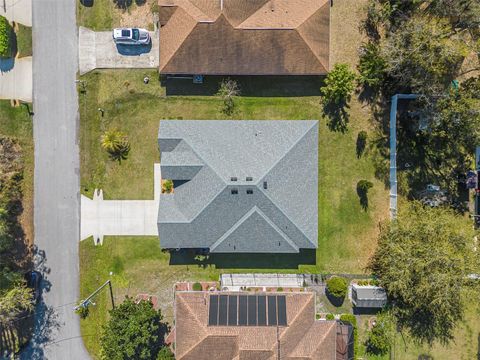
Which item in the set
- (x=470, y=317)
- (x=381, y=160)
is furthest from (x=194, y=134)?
(x=470, y=317)

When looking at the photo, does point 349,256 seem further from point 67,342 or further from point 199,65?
point 67,342

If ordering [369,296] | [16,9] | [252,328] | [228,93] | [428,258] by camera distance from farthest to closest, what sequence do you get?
1. [16,9]
2. [369,296]
3. [228,93]
4. [252,328]
5. [428,258]

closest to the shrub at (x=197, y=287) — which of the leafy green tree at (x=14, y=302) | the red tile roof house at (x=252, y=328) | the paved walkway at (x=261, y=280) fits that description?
the red tile roof house at (x=252, y=328)

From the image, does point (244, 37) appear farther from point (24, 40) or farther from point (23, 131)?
point (23, 131)

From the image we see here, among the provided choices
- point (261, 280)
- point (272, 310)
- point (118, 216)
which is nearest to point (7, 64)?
point (118, 216)

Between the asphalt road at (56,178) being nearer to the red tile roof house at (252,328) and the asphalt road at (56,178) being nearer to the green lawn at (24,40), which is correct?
the green lawn at (24,40)

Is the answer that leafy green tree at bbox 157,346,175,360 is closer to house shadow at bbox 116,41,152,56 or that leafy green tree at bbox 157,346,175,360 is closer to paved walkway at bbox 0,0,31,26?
house shadow at bbox 116,41,152,56
